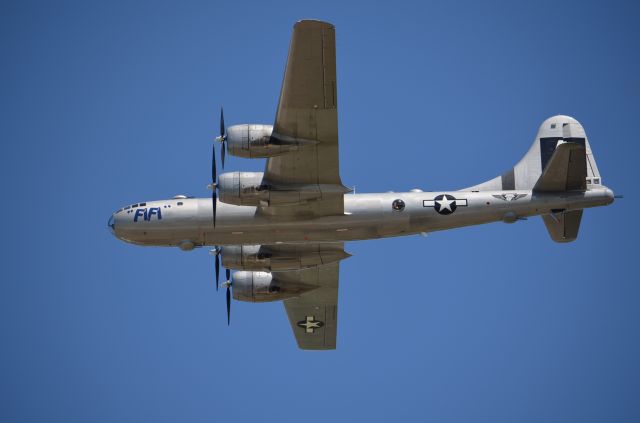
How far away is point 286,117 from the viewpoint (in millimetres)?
35688

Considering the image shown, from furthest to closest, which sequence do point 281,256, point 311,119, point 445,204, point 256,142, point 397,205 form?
point 281,256
point 445,204
point 397,205
point 256,142
point 311,119

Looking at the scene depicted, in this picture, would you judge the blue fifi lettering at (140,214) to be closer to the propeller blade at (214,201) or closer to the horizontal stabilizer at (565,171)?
the propeller blade at (214,201)

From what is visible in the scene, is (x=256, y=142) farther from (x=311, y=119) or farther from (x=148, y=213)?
(x=148, y=213)

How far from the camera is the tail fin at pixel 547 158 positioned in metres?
38.9

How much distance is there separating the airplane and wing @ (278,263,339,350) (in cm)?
255

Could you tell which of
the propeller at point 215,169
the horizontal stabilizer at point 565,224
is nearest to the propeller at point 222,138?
the propeller at point 215,169

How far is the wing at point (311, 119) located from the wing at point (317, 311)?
23.7 feet

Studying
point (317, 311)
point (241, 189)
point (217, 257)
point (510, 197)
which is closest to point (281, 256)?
point (217, 257)

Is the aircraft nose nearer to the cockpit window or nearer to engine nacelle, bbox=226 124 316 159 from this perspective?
engine nacelle, bbox=226 124 316 159

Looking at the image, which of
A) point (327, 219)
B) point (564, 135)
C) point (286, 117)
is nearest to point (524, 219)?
point (564, 135)

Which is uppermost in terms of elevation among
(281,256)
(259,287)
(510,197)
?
(510,197)

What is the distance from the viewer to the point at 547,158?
42.0 metres

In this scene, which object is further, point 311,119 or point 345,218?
point 345,218

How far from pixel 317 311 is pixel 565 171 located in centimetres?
1492
